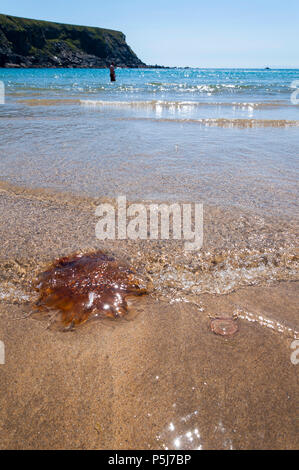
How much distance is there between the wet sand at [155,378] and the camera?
129cm

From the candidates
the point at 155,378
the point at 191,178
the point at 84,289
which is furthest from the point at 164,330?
the point at 191,178

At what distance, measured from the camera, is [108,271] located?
7.48 feet

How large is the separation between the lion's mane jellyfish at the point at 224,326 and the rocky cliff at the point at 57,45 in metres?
91.3

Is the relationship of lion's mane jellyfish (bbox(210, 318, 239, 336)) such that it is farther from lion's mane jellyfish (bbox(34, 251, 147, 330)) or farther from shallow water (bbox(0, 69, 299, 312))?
lion's mane jellyfish (bbox(34, 251, 147, 330))

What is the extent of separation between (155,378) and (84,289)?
34.2 inches

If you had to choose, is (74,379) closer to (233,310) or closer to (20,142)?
(233,310)

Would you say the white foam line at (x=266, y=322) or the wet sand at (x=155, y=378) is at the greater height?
the white foam line at (x=266, y=322)

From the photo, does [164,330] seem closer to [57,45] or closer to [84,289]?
[84,289]

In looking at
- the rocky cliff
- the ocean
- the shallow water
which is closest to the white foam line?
the ocean

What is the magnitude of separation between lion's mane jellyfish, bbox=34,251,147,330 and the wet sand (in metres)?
0.09

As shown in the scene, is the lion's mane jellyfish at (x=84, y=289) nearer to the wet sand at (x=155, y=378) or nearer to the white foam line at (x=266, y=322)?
the wet sand at (x=155, y=378)

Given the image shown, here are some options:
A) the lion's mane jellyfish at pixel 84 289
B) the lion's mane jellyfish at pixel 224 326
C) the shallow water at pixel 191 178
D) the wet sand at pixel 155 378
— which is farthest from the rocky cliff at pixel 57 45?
the lion's mane jellyfish at pixel 224 326

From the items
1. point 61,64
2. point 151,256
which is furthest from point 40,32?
point 151,256

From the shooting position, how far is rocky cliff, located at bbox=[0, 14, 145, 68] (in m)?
77.1
